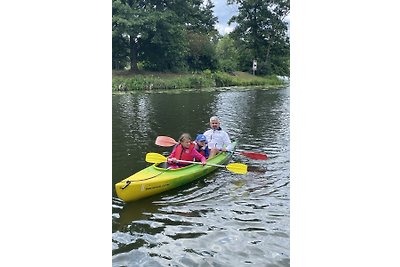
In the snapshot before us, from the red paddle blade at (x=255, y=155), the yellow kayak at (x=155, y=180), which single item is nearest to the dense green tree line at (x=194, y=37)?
the yellow kayak at (x=155, y=180)

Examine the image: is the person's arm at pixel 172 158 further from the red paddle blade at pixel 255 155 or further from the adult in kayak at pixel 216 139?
the red paddle blade at pixel 255 155

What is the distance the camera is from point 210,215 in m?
3.58

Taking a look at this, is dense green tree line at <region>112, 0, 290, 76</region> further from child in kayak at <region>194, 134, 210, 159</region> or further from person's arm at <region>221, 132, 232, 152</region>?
person's arm at <region>221, 132, 232, 152</region>

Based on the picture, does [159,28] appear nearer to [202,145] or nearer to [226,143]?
[202,145]

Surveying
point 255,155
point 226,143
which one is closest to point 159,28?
point 226,143

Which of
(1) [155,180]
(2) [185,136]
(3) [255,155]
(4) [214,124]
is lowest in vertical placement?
(1) [155,180]

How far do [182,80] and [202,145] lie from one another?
73cm

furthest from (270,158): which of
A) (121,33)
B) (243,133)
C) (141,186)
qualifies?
(121,33)

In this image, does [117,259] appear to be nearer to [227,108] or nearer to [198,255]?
[198,255]

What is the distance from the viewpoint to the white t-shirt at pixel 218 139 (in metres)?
4.80

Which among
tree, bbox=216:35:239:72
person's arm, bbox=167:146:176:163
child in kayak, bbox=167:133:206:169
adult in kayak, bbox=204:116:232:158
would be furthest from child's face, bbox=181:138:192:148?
tree, bbox=216:35:239:72

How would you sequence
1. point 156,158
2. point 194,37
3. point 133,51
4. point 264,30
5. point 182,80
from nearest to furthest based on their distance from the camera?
point 264,30 < point 194,37 < point 133,51 < point 156,158 < point 182,80

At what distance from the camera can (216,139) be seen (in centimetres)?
483

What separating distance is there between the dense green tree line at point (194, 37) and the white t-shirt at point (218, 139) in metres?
0.85
